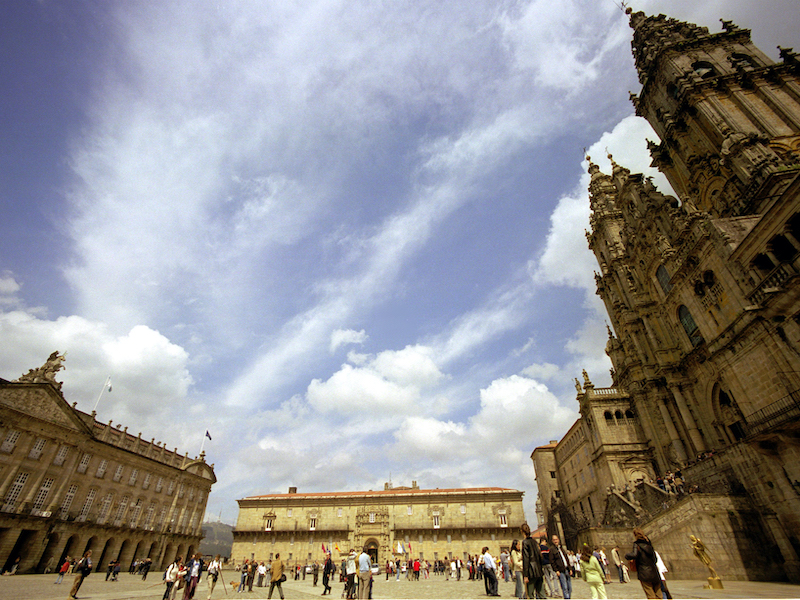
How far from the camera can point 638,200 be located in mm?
36781

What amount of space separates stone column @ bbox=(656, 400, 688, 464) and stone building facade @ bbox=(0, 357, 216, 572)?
151 feet

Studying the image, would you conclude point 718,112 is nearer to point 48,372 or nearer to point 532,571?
point 532,571

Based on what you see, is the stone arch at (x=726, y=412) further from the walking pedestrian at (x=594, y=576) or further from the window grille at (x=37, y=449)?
the window grille at (x=37, y=449)

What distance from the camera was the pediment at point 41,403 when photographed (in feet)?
97.3

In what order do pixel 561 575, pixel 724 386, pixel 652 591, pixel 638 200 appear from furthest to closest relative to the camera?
pixel 638 200 → pixel 724 386 → pixel 561 575 → pixel 652 591

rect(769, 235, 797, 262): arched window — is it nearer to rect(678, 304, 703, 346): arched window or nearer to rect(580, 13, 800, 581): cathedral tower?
rect(580, 13, 800, 581): cathedral tower

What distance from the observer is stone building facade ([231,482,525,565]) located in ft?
146

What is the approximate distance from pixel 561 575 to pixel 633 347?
27303 millimetres

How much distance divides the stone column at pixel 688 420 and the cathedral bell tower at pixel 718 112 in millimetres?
12516

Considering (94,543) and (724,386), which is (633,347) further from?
(94,543)

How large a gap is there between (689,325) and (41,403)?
49.1 m

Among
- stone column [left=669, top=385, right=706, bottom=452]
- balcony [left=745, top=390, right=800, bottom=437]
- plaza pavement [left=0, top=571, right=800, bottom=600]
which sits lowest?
plaza pavement [left=0, top=571, right=800, bottom=600]

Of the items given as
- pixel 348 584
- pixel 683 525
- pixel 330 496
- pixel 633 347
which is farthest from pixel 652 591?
pixel 330 496

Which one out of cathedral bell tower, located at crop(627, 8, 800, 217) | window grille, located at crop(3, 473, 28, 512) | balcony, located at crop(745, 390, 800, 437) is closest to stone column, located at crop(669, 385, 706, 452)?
balcony, located at crop(745, 390, 800, 437)
